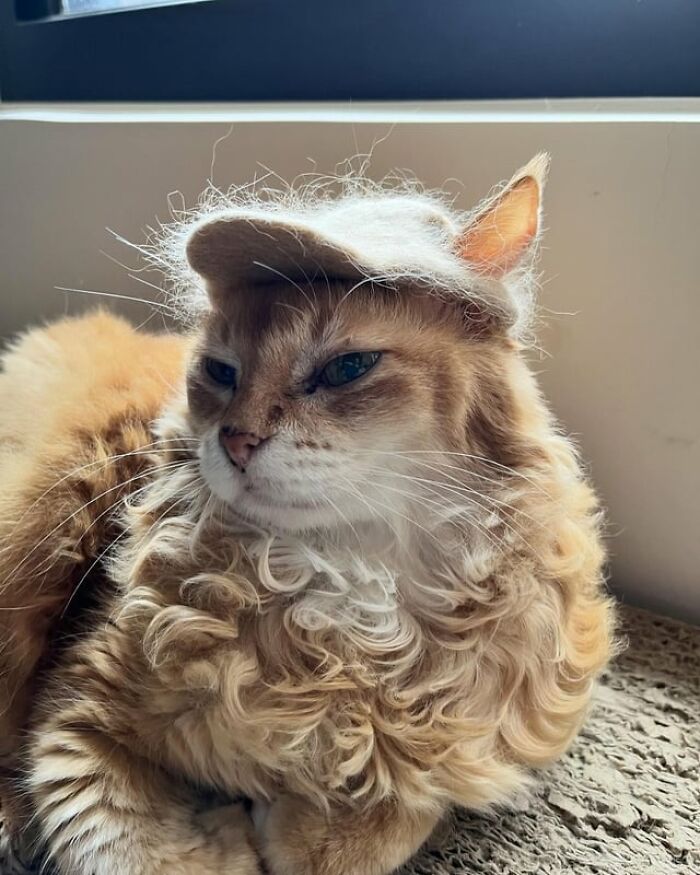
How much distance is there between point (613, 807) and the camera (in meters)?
0.94

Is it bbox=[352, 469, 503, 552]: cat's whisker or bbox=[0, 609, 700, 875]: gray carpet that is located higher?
bbox=[352, 469, 503, 552]: cat's whisker

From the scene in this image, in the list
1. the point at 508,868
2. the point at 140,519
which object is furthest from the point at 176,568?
the point at 508,868

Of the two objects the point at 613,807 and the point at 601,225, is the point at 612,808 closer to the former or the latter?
the point at 613,807

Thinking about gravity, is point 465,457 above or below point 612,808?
above

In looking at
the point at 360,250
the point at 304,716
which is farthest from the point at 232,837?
the point at 360,250

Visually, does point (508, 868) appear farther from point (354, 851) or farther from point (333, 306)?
point (333, 306)

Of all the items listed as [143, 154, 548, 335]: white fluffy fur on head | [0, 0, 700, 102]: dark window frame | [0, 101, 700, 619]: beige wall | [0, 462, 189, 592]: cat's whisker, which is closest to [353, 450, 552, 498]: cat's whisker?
[143, 154, 548, 335]: white fluffy fur on head

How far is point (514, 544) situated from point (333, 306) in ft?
1.07

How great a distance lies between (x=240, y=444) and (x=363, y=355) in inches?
6.2

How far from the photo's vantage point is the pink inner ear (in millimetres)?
838

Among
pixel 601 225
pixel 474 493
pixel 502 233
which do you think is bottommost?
pixel 474 493

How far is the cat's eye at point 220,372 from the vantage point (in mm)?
905

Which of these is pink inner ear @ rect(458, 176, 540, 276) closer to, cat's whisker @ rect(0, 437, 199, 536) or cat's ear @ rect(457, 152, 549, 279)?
cat's ear @ rect(457, 152, 549, 279)

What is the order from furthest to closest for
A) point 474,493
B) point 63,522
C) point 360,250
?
point 63,522 < point 474,493 < point 360,250
